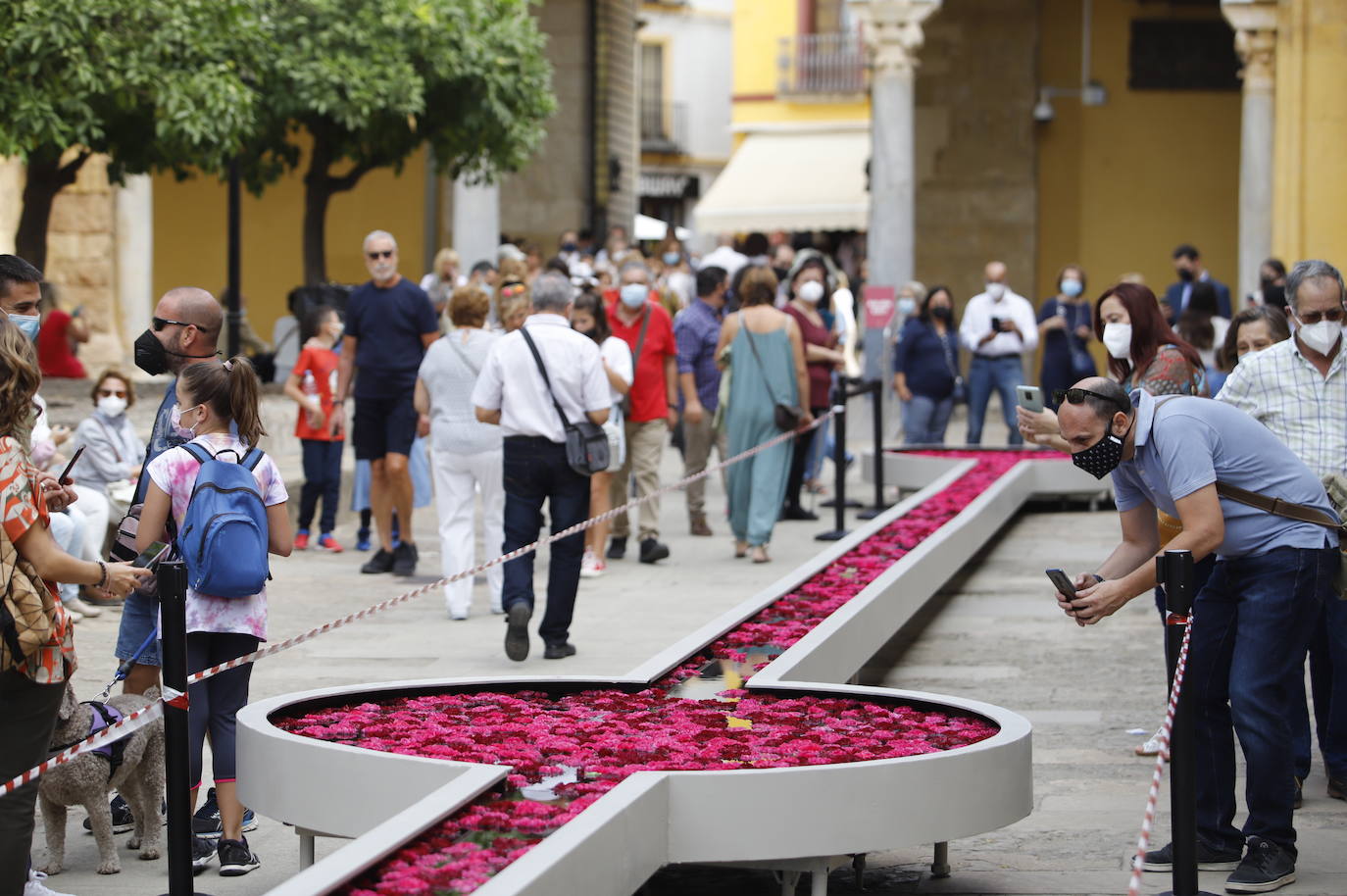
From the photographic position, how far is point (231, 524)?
6.38 m

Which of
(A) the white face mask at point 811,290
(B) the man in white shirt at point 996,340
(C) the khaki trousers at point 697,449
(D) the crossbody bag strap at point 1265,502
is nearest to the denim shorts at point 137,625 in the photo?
(D) the crossbody bag strap at point 1265,502

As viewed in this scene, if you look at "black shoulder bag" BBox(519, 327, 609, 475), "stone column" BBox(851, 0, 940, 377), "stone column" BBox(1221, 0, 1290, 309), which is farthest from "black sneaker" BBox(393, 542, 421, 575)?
"stone column" BBox(1221, 0, 1290, 309)

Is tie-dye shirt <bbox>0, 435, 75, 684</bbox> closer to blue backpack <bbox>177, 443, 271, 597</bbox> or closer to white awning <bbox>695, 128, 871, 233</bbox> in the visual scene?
blue backpack <bbox>177, 443, 271, 597</bbox>

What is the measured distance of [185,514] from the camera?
6449mm

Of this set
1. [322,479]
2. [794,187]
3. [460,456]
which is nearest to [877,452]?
[322,479]

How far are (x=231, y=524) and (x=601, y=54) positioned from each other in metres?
24.6

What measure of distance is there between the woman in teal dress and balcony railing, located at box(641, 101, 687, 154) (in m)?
37.6

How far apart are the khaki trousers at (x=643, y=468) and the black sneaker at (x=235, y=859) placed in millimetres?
6951

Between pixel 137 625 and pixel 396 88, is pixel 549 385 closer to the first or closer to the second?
pixel 137 625

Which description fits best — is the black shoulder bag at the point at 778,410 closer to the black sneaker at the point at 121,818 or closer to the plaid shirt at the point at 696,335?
the plaid shirt at the point at 696,335

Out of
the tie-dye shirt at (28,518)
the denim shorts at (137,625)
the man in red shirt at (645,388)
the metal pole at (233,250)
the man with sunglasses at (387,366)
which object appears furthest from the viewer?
the metal pole at (233,250)

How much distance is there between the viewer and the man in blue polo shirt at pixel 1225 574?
610cm

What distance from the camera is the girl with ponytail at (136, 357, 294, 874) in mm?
6453

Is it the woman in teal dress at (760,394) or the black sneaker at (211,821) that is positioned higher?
the woman in teal dress at (760,394)
